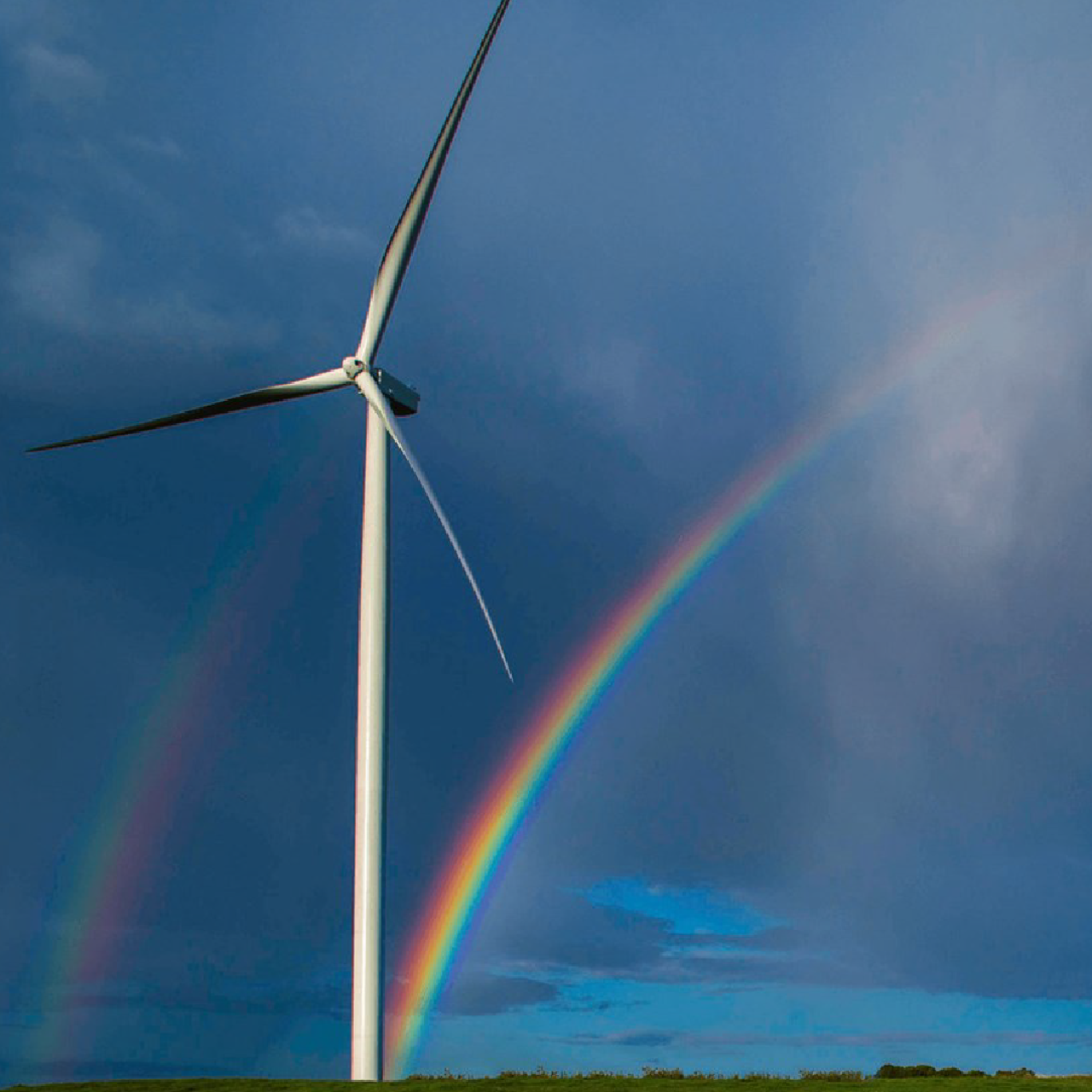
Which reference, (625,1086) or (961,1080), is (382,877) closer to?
(625,1086)

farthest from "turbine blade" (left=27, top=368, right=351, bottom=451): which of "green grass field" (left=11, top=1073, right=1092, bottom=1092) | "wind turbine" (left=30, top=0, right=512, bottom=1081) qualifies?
"green grass field" (left=11, top=1073, right=1092, bottom=1092)

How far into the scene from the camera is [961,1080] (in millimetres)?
45688

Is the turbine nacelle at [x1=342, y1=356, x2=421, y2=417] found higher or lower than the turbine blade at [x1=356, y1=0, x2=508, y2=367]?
lower

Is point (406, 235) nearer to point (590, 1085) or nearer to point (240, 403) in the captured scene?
point (240, 403)

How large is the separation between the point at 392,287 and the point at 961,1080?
37.6 m

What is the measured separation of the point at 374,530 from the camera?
46688 millimetres

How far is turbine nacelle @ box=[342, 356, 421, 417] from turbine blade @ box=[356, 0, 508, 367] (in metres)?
0.54

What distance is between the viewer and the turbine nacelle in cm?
4969

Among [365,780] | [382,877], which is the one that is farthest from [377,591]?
[382,877]

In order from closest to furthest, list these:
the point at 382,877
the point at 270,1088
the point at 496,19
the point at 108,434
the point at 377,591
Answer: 1. the point at 270,1088
2. the point at 382,877
3. the point at 377,591
4. the point at 496,19
5. the point at 108,434

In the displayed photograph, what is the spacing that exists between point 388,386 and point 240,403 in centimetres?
854

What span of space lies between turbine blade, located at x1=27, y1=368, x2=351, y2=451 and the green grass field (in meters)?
26.2

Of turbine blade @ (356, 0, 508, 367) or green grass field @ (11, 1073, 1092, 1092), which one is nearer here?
green grass field @ (11, 1073, 1092, 1092)

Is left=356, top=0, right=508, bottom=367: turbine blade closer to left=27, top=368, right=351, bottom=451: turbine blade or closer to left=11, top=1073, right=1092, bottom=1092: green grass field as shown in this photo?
left=27, top=368, right=351, bottom=451: turbine blade
